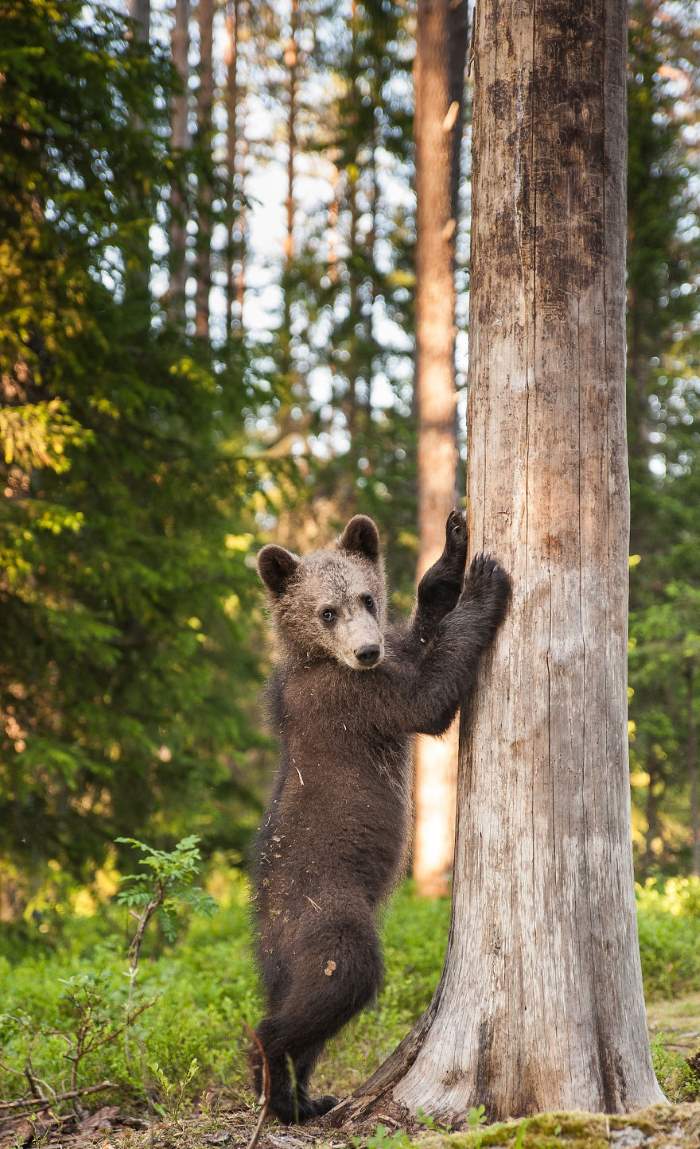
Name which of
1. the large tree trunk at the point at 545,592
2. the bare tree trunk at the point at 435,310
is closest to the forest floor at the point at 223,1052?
the large tree trunk at the point at 545,592

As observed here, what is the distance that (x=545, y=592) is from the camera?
4.45m

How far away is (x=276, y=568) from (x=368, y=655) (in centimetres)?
125

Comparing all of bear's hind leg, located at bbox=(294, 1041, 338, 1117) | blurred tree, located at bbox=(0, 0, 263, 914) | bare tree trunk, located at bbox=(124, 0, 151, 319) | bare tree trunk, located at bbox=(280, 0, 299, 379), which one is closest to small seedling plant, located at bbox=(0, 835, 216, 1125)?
bear's hind leg, located at bbox=(294, 1041, 338, 1117)

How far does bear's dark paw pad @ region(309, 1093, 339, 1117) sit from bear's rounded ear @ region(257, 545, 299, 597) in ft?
8.97

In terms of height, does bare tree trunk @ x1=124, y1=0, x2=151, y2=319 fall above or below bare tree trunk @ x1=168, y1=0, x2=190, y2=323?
below

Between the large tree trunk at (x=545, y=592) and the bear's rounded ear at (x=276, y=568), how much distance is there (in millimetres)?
1774

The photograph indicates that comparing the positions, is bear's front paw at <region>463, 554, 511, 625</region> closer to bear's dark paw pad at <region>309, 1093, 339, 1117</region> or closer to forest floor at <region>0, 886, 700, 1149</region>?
forest floor at <region>0, 886, 700, 1149</region>

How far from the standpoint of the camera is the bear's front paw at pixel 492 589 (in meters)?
4.55

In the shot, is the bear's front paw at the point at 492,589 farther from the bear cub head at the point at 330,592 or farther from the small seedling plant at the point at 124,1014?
the small seedling plant at the point at 124,1014

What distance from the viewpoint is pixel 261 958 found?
5074 mm

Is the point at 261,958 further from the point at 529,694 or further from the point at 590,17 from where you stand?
the point at 590,17

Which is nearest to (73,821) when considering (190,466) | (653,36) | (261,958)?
(190,466)

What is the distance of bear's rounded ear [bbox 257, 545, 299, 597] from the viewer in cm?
616

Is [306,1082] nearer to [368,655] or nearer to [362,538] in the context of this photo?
[368,655]
